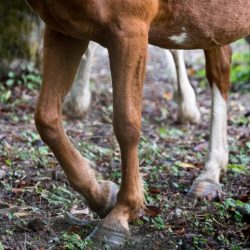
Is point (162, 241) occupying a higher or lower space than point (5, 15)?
lower

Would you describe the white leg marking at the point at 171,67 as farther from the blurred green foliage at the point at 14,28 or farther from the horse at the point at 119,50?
the horse at the point at 119,50

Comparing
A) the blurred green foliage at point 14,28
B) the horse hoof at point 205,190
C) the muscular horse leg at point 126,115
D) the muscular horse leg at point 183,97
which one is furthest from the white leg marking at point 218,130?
the blurred green foliage at point 14,28

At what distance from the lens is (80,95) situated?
859cm

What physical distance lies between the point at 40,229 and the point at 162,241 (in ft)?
2.45

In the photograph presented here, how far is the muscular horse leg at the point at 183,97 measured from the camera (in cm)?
849

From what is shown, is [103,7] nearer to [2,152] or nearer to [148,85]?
[2,152]

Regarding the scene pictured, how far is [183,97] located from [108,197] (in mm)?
4180

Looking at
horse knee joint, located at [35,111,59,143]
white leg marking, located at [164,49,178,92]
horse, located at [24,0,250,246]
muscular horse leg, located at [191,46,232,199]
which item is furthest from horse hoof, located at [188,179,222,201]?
white leg marking, located at [164,49,178,92]

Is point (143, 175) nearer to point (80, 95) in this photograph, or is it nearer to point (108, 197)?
point (108, 197)

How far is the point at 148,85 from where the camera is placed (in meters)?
10.5

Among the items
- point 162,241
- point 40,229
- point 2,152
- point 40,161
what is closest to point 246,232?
point 162,241

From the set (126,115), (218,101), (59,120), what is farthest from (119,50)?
(218,101)

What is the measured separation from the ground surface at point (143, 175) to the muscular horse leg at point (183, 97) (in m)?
0.14

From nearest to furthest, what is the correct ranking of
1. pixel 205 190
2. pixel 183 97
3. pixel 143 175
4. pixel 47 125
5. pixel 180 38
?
pixel 47 125 < pixel 180 38 < pixel 205 190 < pixel 143 175 < pixel 183 97
